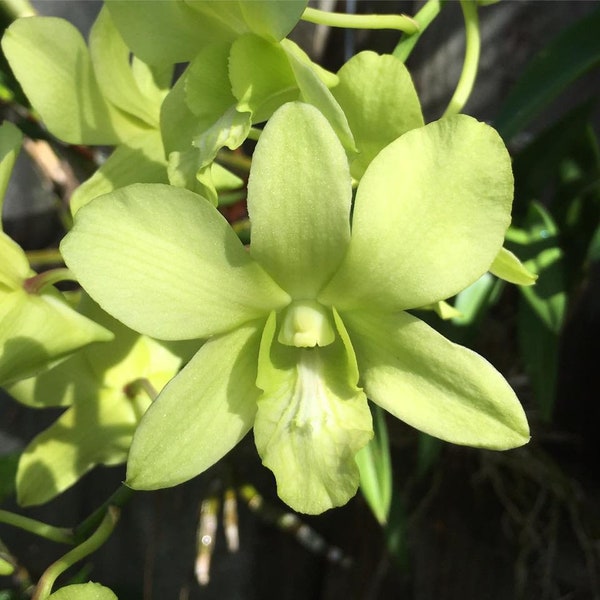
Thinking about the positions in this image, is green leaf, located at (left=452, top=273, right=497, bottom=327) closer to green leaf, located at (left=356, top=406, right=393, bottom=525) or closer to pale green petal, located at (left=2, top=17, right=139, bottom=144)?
green leaf, located at (left=356, top=406, right=393, bottom=525)

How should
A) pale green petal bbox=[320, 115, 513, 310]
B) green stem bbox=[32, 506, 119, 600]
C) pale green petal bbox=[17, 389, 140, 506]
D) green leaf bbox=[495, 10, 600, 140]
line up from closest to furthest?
pale green petal bbox=[320, 115, 513, 310] → green stem bbox=[32, 506, 119, 600] → pale green petal bbox=[17, 389, 140, 506] → green leaf bbox=[495, 10, 600, 140]

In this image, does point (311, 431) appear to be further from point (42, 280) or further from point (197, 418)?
point (42, 280)

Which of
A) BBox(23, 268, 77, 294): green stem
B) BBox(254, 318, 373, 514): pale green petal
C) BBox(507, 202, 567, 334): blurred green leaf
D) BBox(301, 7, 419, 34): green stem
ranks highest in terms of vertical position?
BBox(301, 7, 419, 34): green stem

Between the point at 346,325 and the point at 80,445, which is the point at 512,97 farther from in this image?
the point at 80,445

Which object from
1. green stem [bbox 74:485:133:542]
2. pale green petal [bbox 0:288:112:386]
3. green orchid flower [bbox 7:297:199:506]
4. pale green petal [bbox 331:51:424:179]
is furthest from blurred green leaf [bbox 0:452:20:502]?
pale green petal [bbox 331:51:424:179]

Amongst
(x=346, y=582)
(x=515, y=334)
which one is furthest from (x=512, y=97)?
(x=346, y=582)

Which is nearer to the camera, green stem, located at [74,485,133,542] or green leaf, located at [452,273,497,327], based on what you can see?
green stem, located at [74,485,133,542]

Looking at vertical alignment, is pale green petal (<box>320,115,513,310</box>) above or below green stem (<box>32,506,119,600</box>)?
above
